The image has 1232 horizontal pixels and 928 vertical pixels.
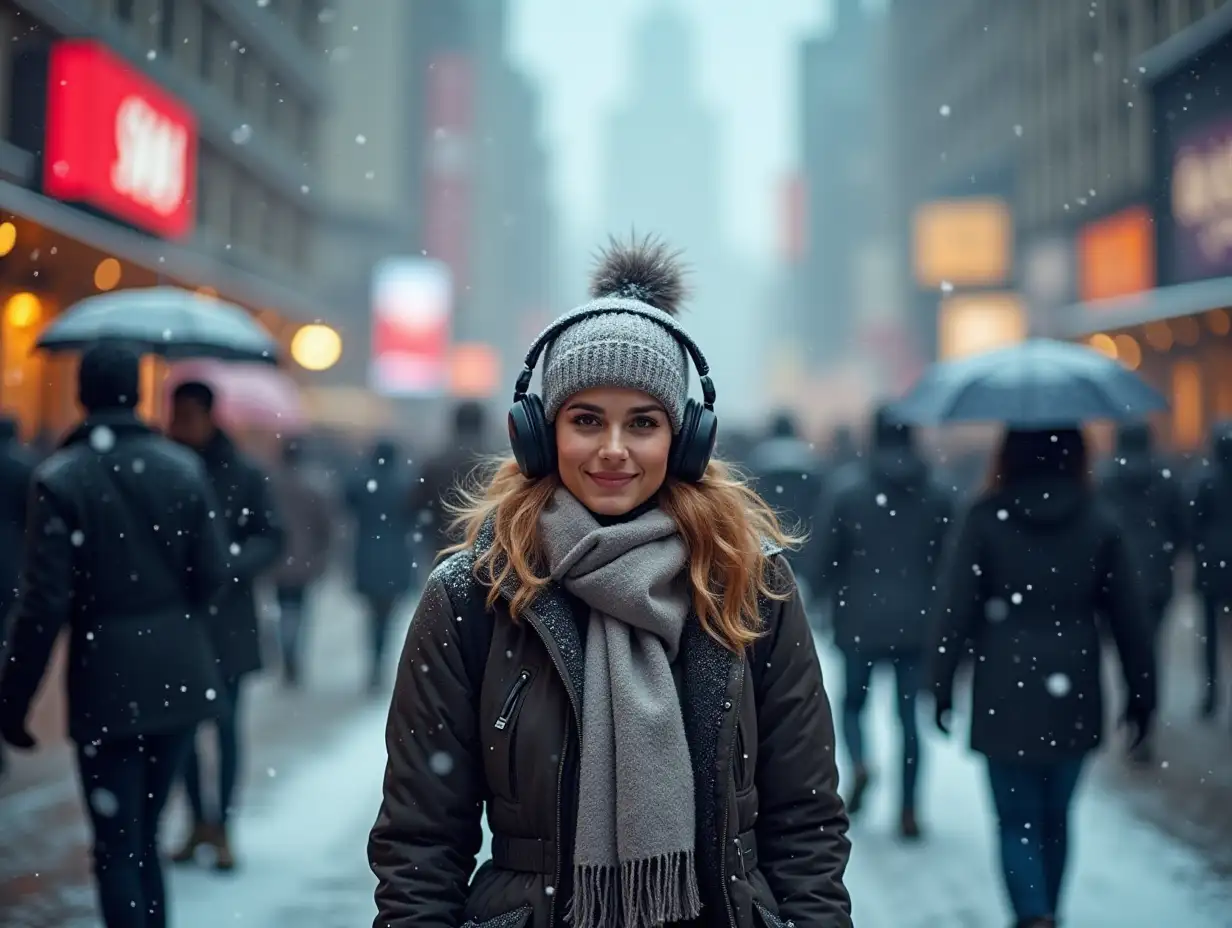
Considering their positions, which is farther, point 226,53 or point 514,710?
point 226,53

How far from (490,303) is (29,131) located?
317ft

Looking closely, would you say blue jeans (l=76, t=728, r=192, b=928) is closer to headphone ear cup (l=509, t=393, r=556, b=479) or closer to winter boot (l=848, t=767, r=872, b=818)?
headphone ear cup (l=509, t=393, r=556, b=479)

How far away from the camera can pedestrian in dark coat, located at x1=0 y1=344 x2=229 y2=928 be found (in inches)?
178

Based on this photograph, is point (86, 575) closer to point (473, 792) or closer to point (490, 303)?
point (473, 792)

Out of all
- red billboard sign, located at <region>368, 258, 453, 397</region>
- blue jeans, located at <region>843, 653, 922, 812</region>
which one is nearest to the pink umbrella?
blue jeans, located at <region>843, 653, 922, 812</region>

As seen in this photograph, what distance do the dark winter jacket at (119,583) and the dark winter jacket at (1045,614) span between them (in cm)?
278

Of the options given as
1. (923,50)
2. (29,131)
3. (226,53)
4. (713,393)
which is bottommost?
(713,393)

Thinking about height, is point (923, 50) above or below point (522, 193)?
below

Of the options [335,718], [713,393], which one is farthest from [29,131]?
[713,393]

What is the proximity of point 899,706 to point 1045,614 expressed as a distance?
7.13 feet

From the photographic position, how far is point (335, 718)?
33.8 ft

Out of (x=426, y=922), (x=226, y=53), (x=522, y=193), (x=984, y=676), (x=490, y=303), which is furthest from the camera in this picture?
(x=522, y=193)

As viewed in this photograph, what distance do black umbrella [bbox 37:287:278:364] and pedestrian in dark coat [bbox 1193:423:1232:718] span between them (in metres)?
6.38

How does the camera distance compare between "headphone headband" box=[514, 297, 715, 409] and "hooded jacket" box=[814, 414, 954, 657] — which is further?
"hooded jacket" box=[814, 414, 954, 657]
